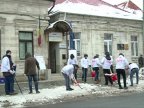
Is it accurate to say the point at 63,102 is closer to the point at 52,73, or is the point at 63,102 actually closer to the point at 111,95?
the point at 111,95

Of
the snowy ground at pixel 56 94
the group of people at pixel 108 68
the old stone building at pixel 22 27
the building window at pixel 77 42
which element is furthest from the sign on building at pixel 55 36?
the snowy ground at pixel 56 94

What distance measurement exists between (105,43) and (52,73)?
18.2ft

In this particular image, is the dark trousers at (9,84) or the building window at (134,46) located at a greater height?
the building window at (134,46)

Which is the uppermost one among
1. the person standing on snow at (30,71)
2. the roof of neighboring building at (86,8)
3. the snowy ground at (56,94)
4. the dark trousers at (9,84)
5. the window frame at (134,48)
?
the roof of neighboring building at (86,8)

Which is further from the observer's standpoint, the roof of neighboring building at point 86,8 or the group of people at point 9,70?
the roof of neighboring building at point 86,8

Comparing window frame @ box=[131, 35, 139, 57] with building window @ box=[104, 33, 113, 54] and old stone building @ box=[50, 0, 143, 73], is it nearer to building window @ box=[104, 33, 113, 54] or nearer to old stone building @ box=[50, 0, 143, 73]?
old stone building @ box=[50, 0, 143, 73]

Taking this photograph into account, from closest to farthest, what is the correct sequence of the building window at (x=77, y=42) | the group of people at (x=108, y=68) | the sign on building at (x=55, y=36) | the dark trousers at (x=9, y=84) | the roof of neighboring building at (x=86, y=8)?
1. the dark trousers at (x=9, y=84)
2. the group of people at (x=108, y=68)
3. the sign on building at (x=55, y=36)
4. the building window at (x=77, y=42)
5. the roof of neighboring building at (x=86, y=8)

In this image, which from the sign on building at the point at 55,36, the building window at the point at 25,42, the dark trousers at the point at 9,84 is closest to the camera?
the dark trousers at the point at 9,84

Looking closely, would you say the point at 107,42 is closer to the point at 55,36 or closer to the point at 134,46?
the point at 134,46

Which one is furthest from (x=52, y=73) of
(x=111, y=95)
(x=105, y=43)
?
(x=111, y=95)

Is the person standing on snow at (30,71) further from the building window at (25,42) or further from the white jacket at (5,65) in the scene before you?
the building window at (25,42)

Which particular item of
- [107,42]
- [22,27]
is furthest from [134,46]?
[22,27]

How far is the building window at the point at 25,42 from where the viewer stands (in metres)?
25.0

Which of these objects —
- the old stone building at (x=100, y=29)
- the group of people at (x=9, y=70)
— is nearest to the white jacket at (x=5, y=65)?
the group of people at (x=9, y=70)
